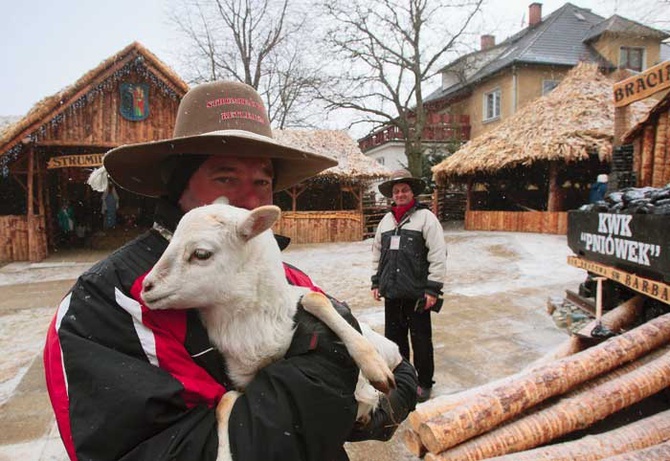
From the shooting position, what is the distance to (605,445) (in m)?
2.57

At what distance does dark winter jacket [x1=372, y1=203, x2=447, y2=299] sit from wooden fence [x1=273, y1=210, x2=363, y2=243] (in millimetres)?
12798

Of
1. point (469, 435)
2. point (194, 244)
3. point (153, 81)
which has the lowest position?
point (469, 435)

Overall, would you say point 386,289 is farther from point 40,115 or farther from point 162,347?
point 40,115

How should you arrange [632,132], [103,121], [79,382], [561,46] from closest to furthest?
1. [79,382]
2. [632,132]
3. [103,121]
4. [561,46]

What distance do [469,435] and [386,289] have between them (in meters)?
1.74

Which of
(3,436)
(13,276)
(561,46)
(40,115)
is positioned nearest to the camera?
(3,436)

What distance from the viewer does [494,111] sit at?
26766 mm

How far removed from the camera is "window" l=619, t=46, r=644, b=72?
82.3 feet

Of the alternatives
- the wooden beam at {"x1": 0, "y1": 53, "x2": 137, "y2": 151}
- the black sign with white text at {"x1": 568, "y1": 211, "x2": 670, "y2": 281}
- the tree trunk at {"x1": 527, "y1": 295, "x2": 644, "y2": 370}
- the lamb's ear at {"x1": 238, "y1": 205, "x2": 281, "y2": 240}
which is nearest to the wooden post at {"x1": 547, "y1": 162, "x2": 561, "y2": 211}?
the black sign with white text at {"x1": 568, "y1": 211, "x2": 670, "y2": 281}

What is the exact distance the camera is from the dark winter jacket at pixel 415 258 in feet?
13.4

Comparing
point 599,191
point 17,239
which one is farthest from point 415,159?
point 17,239

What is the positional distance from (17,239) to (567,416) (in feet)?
48.8

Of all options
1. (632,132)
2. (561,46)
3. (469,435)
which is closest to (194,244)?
(469,435)

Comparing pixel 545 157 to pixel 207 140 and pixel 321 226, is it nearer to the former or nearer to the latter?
pixel 321 226
